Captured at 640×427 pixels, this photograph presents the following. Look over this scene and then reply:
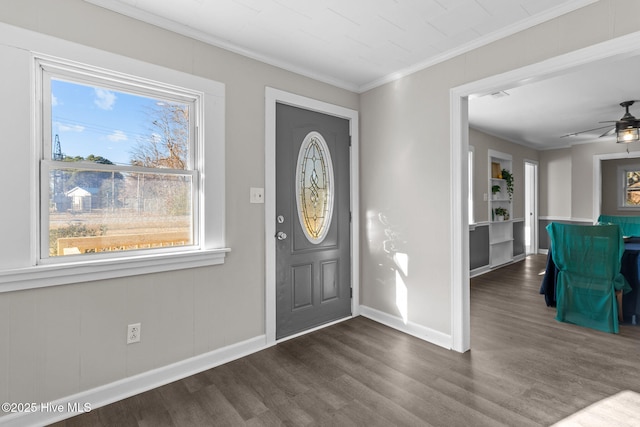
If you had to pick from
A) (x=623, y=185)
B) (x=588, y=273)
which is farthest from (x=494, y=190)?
(x=623, y=185)

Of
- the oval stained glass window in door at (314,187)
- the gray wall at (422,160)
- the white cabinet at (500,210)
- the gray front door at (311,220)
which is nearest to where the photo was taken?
the gray wall at (422,160)

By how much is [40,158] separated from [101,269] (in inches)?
28.2

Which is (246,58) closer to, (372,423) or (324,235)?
(324,235)

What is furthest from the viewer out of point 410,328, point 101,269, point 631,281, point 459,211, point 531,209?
point 531,209

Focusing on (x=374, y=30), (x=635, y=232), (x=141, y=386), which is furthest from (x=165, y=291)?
(x=635, y=232)

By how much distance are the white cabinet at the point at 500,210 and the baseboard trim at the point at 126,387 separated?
483 cm

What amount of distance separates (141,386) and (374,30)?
9.60ft

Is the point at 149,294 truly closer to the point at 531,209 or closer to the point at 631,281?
the point at 631,281

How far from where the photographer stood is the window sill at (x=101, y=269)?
1697mm

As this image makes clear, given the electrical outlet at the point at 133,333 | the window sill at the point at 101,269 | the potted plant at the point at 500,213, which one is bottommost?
the electrical outlet at the point at 133,333

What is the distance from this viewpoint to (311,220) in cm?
307

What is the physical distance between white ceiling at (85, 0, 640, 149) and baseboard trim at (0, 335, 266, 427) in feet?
7.70

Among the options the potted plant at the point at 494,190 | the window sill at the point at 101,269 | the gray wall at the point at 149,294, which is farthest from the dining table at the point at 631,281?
the window sill at the point at 101,269

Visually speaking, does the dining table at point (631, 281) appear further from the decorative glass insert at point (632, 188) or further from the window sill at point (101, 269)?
the decorative glass insert at point (632, 188)
